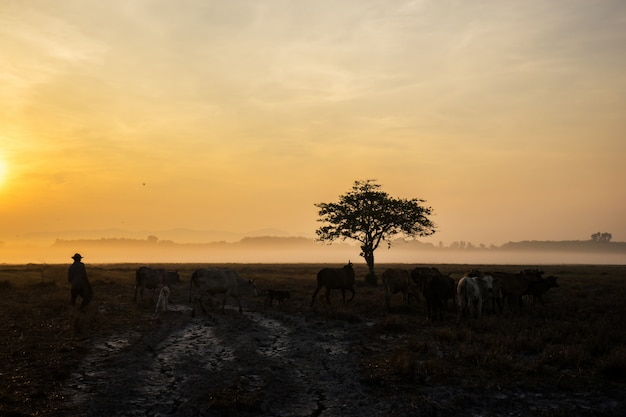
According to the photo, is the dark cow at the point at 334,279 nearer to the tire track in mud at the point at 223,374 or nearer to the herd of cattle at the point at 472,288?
the herd of cattle at the point at 472,288

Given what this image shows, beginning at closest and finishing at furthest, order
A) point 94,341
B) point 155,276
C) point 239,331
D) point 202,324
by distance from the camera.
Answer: point 94,341, point 239,331, point 202,324, point 155,276

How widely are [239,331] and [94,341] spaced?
5236 mm

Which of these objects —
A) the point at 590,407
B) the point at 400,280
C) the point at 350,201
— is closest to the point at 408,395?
the point at 590,407

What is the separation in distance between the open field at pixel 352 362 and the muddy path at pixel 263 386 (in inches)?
1.8

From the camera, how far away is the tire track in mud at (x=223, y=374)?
9422 millimetres

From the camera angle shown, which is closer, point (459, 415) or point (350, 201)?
→ point (459, 415)

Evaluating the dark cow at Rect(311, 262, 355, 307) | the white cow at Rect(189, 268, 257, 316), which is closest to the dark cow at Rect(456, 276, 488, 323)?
the dark cow at Rect(311, 262, 355, 307)

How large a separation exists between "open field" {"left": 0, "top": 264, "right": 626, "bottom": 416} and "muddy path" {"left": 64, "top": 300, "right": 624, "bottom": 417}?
0.15 feet

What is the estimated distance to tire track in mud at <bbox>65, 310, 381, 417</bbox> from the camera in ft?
30.9

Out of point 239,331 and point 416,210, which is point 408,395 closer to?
point 239,331

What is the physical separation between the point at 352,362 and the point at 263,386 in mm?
3498

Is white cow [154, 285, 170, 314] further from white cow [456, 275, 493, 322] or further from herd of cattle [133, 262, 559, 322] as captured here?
white cow [456, 275, 493, 322]

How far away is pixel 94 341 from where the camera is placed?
1592 cm

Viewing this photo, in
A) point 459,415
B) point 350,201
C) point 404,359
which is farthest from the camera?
point 350,201
